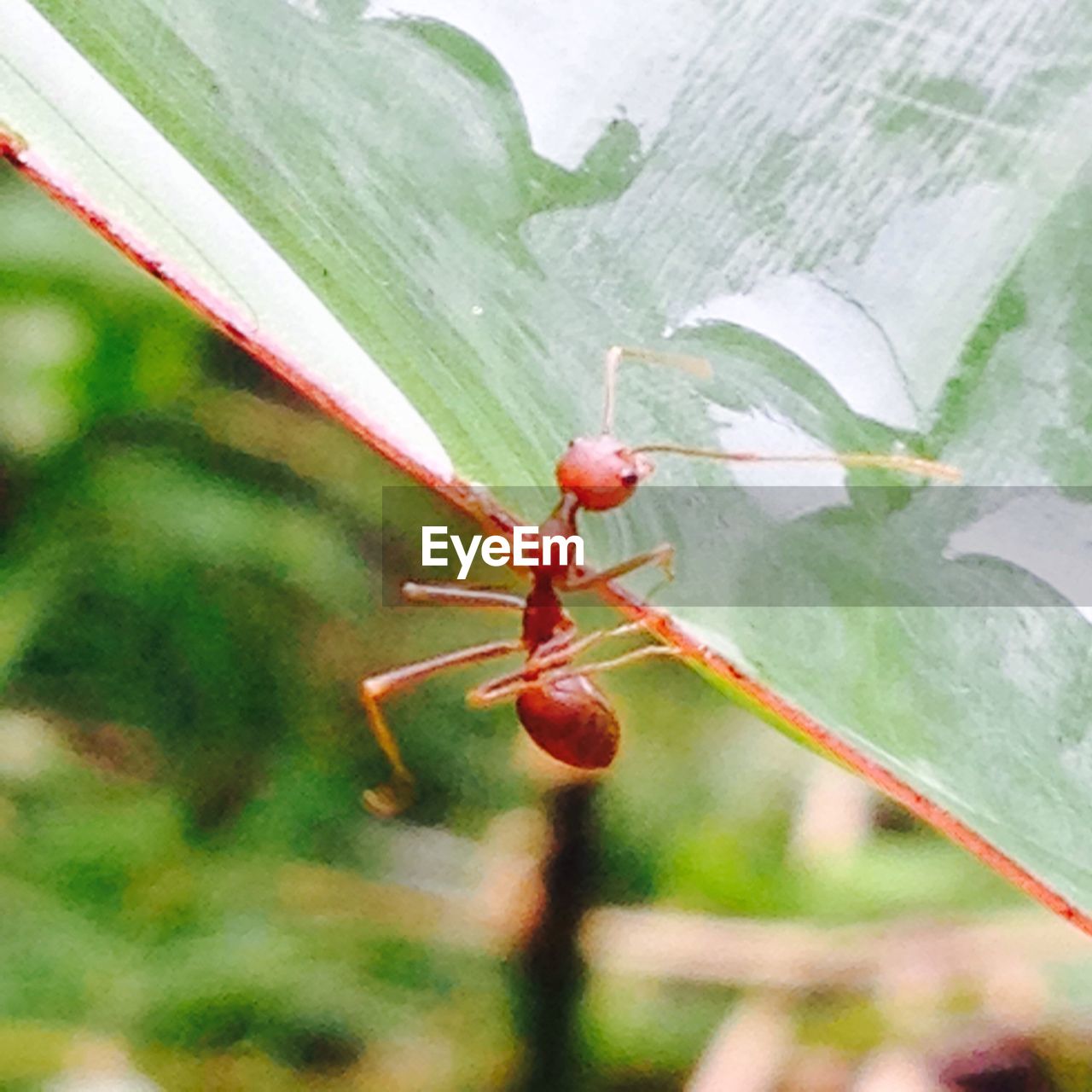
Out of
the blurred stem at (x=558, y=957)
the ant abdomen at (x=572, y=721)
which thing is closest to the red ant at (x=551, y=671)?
the ant abdomen at (x=572, y=721)

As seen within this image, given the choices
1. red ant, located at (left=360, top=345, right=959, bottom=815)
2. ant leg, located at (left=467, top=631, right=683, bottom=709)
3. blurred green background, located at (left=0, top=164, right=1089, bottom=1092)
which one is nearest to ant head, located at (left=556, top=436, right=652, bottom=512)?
red ant, located at (left=360, top=345, right=959, bottom=815)

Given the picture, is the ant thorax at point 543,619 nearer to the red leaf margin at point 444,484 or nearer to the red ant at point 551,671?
the red ant at point 551,671

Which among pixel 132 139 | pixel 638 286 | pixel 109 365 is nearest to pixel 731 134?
pixel 638 286

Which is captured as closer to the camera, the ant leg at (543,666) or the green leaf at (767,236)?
the green leaf at (767,236)

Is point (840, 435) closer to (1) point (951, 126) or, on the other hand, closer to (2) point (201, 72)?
(1) point (951, 126)

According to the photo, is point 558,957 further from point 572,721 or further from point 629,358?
point 629,358

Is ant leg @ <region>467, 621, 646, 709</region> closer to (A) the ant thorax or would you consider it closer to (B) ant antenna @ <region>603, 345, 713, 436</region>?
(A) the ant thorax

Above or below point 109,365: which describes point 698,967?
below
